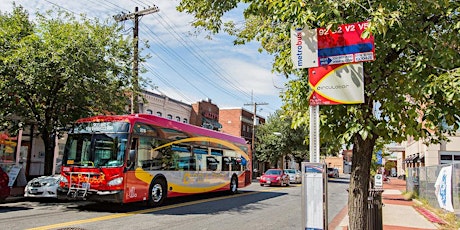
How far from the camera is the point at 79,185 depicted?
12.3 meters

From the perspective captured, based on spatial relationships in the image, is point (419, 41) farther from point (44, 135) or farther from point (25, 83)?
point (44, 135)

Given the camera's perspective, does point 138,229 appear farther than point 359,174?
Yes

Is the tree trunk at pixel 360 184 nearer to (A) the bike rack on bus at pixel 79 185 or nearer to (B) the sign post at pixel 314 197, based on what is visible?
(B) the sign post at pixel 314 197

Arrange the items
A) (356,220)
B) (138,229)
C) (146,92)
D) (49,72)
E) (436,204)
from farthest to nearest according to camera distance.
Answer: (146,92)
(436,204)
(49,72)
(138,229)
(356,220)

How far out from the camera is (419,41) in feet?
15.3

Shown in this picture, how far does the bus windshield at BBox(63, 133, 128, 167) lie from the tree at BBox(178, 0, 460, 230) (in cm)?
819

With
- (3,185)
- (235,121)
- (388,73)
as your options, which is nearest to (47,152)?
(3,185)

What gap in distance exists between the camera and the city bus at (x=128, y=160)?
39.9 feet

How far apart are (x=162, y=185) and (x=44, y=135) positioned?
19.8 ft

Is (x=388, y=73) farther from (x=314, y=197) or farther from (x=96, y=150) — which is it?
(x=96, y=150)

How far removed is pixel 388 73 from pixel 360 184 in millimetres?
1639

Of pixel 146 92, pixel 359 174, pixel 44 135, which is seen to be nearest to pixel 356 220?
pixel 359 174

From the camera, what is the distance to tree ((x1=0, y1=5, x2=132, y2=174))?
1373cm

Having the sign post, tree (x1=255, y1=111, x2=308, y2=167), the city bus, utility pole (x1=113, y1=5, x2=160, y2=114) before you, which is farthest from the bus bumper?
tree (x1=255, y1=111, x2=308, y2=167)
